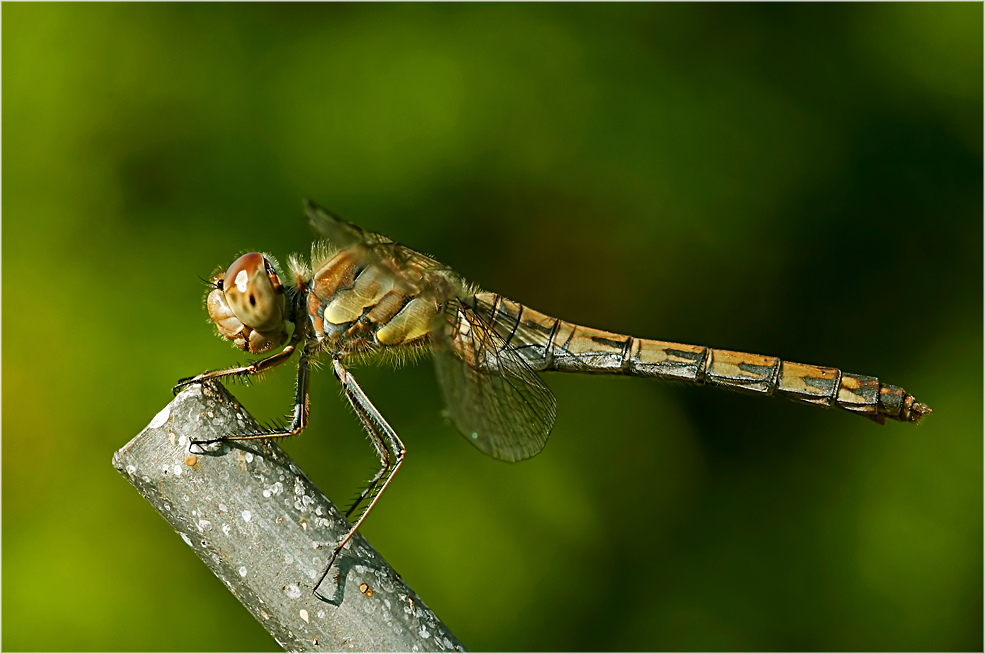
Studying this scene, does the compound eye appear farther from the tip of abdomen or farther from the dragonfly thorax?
the tip of abdomen

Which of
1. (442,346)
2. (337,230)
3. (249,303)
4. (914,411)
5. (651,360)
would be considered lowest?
(914,411)

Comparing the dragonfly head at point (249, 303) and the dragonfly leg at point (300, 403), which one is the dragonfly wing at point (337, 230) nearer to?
the dragonfly head at point (249, 303)

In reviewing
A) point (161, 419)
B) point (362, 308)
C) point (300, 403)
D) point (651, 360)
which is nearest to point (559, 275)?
point (651, 360)

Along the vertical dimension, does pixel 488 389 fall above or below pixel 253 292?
below

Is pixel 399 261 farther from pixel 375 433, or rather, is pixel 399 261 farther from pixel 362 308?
pixel 375 433

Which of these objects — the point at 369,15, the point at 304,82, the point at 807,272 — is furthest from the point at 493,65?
the point at 807,272

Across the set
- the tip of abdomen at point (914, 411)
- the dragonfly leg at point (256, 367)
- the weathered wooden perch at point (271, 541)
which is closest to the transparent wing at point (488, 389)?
the dragonfly leg at point (256, 367)

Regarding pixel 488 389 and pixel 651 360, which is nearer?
pixel 488 389
